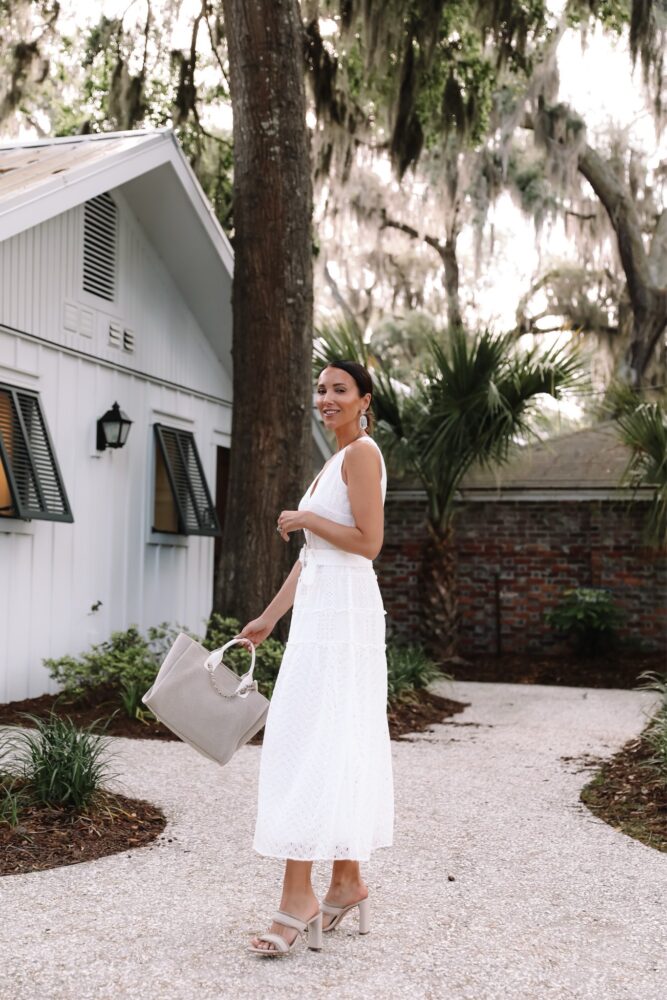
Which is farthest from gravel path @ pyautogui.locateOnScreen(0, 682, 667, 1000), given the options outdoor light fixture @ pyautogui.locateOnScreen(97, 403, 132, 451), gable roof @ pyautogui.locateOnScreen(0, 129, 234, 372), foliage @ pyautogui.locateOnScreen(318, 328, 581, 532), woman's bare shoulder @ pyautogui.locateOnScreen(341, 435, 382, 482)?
foliage @ pyautogui.locateOnScreen(318, 328, 581, 532)

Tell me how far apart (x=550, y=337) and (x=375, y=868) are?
2111 cm

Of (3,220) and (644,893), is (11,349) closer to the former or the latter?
(3,220)

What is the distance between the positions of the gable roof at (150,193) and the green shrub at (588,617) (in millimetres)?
4687

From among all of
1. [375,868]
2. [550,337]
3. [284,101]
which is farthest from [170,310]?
[550,337]

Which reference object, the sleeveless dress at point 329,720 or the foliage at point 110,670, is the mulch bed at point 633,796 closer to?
the sleeveless dress at point 329,720

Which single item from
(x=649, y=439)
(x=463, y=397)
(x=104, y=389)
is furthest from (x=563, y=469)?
(x=104, y=389)

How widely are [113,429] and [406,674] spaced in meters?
3.26

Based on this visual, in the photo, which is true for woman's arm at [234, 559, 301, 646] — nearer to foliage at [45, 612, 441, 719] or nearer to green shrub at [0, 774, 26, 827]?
green shrub at [0, 774, 26, 827]

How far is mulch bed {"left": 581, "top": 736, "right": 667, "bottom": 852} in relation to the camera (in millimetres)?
5359

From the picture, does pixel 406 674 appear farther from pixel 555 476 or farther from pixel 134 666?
pixel 555 476

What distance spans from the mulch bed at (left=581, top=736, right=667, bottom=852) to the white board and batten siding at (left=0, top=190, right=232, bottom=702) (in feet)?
14.8

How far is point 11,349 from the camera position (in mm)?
8695

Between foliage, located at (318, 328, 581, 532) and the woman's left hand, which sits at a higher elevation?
foliage, located at (318, 328, 581, 532)

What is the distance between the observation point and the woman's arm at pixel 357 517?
356cm
